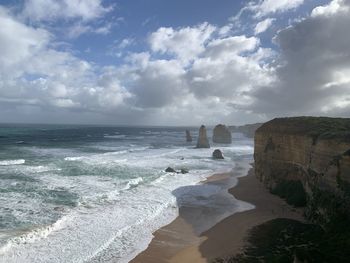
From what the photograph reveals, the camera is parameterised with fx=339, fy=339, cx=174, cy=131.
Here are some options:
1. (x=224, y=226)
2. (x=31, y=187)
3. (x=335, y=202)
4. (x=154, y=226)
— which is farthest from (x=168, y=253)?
(x=31, y=187)

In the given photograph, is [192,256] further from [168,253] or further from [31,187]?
[31,187]

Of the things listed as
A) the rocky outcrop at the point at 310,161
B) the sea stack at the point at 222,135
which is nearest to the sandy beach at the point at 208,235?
the rocky outcrop at the point at 310,161

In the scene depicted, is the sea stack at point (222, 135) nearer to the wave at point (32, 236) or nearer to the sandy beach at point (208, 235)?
the sandy beach at point (208, 235)

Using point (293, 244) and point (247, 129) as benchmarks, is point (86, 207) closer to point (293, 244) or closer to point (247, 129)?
point (293, 244)

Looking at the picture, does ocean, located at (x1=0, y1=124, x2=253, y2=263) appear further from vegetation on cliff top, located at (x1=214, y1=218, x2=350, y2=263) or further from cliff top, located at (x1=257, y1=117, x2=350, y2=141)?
cliff top, located at (x1=257, y1=117, x2=350, y2=141)

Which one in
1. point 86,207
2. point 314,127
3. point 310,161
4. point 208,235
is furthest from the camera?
point 314,127

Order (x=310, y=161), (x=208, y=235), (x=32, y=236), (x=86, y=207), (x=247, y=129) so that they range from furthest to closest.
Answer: (x=247, y=129) < (x=86, y=207) < (x=310, y=161) < (x=208, y=235) < (x=32, y=236)

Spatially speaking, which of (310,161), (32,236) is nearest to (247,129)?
(310,161)
